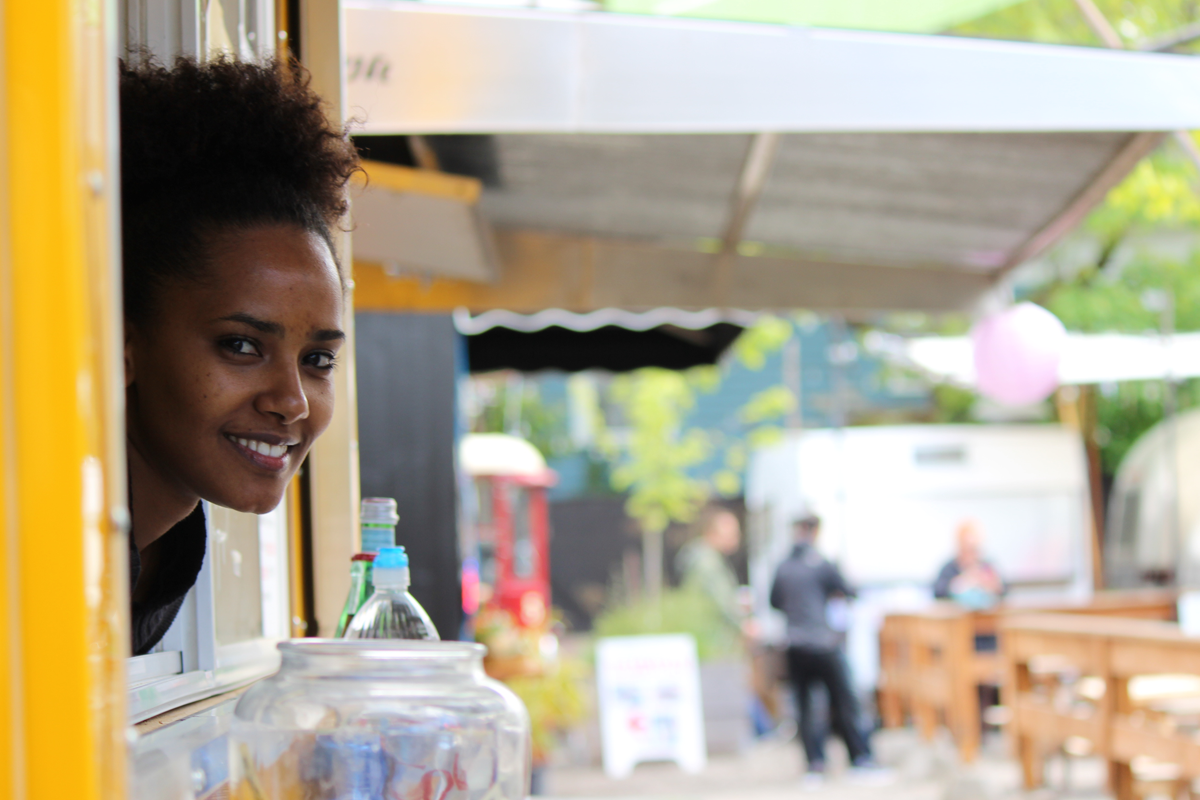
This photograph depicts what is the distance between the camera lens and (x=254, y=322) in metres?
1.12

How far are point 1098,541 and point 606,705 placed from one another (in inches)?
452

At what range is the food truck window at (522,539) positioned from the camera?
637 inches

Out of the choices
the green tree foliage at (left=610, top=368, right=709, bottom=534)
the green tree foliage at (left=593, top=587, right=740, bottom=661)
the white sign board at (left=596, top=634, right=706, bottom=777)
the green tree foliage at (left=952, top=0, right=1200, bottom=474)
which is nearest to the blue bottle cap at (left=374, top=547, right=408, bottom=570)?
the white sign board at (left=596, top=634, right=706, bottom=777)

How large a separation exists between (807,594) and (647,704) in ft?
5.25

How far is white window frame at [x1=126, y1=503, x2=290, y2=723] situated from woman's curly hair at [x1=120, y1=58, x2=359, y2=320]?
42 cm

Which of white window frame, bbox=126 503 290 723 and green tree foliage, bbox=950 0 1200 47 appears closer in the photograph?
white window frame, bbox=126 503 290 723

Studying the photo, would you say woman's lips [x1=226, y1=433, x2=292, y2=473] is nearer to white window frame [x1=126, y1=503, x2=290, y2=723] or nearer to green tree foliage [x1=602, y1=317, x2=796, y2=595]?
white window frame [x1=126, y1=503, x2=290, y2=723]

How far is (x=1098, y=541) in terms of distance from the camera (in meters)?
18.3

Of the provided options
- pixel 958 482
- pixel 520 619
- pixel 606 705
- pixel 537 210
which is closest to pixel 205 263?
pixel 537 210

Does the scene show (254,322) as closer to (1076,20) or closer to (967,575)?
(967,575)

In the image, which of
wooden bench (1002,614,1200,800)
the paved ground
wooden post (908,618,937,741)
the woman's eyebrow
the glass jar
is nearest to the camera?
the glass jar

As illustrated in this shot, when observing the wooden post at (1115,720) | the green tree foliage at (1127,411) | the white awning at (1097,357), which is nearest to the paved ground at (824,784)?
the wooden post at (1115,720)

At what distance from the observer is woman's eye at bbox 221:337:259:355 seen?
1.12 m

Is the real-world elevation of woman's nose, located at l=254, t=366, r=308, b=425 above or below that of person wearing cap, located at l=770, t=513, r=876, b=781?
above
